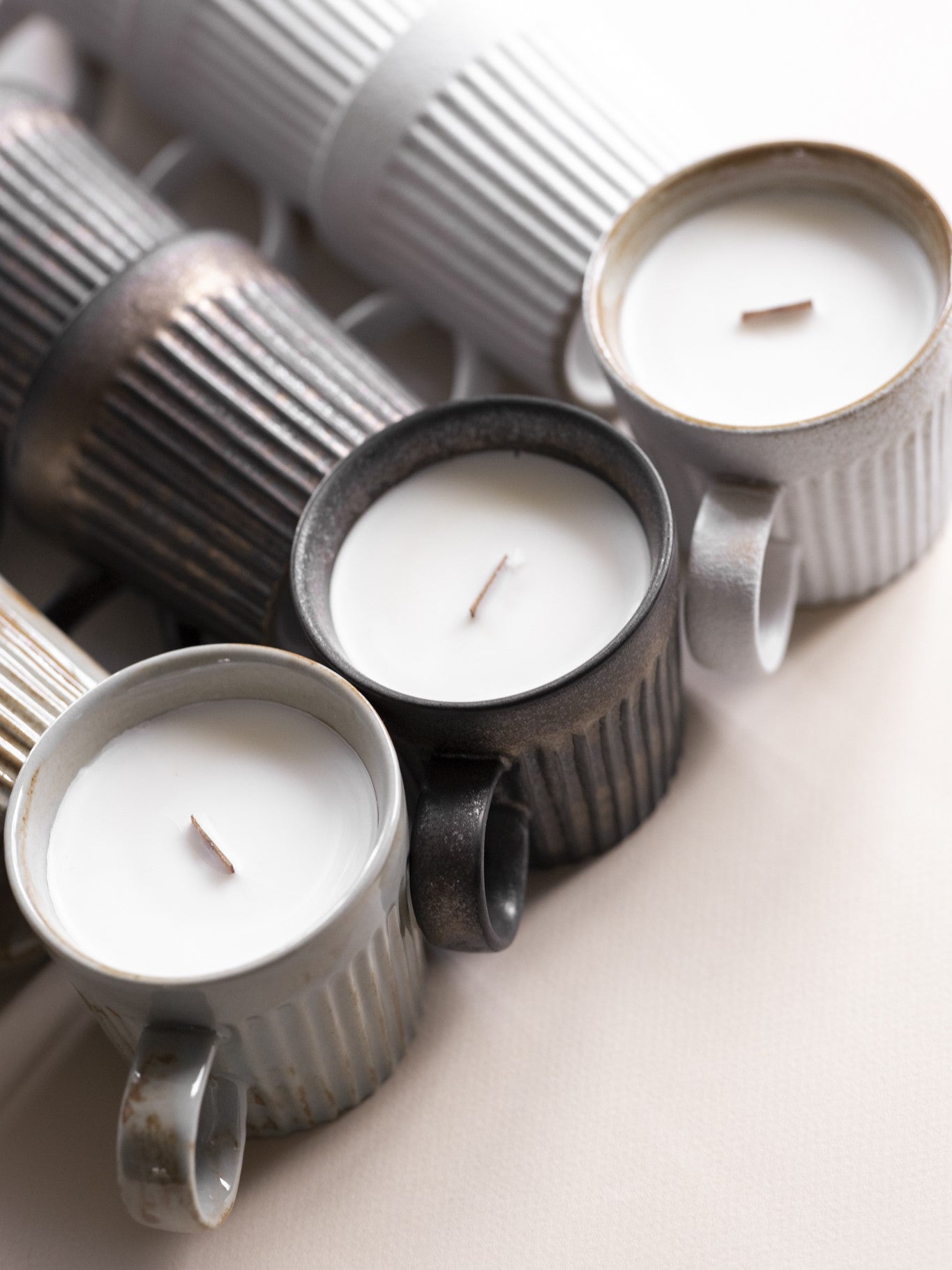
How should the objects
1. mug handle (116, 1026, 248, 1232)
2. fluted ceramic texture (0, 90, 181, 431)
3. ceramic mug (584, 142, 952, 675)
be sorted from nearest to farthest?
mug handle (116, 1026, 248, 1232) → ceramic mug (584, 142, 952, 675) → fluted ceramic texture (0, 90, 181, 431)

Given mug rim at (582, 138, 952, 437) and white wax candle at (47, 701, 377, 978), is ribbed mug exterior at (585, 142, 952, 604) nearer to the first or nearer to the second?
mug rim at (582, 138, 952, 437)

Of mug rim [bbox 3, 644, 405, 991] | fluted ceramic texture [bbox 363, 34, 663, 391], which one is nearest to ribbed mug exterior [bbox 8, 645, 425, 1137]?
mug rim [bbox 3, 644, 405, 991]

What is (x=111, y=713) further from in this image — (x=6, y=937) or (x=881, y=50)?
(x=881, y=50)

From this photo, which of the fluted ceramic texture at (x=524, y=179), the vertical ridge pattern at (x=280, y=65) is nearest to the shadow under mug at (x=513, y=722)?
the fluted ceramic texture at (x=524, y=179)

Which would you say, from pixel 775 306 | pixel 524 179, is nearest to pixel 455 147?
pixel 524 179

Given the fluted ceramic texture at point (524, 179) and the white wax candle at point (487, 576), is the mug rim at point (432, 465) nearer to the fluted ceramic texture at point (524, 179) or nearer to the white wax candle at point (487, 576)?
the white wax candle at point (487, 576)

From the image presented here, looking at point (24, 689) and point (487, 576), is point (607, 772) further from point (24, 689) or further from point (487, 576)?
point (24, 689)
